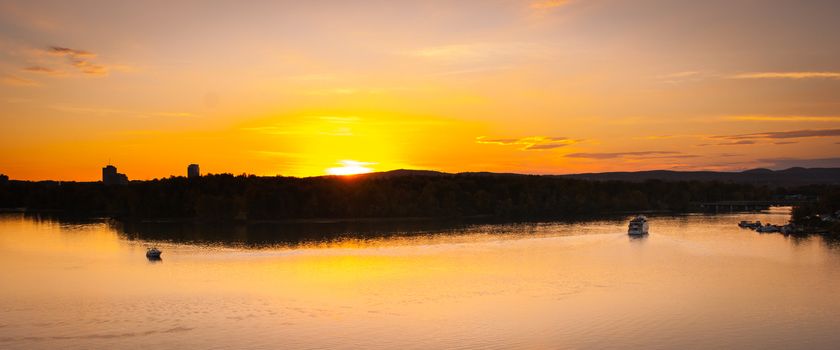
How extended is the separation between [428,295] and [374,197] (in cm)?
7307

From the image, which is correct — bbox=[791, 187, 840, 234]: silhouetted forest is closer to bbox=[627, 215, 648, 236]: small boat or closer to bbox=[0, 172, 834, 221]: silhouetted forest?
bbox=[627, 215, 648, 236]: small boat

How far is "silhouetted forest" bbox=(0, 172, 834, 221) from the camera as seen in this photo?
103750 millimetres

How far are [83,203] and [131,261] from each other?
9392cm

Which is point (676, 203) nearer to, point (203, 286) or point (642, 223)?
point (642, 223)

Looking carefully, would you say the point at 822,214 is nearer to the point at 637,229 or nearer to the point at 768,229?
the point at 768,229

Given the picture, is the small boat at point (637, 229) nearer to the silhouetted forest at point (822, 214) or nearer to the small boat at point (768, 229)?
the small boat at point (768, 229)

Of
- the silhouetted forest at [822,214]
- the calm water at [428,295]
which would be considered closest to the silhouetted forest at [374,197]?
the silhouetted forest at [822,214]

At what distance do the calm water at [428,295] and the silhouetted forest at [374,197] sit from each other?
4385 cm

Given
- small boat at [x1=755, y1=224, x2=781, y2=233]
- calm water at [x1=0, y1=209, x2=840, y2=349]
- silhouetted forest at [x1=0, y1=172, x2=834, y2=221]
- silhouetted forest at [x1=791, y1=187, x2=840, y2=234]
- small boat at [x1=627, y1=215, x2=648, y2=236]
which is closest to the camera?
calm water at [x1=0, y1=209, x2=840, y2=349]

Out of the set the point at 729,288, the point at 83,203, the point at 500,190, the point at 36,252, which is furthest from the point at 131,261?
the point at 83,203

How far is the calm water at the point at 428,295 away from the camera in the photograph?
24.8m

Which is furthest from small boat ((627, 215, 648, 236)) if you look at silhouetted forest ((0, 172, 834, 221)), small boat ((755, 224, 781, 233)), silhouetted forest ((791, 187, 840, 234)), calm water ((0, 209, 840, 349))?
silhouetted forest ((0, 172, 834, 221))

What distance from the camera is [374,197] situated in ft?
348

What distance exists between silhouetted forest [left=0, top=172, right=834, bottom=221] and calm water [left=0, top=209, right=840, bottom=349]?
4385 cm
